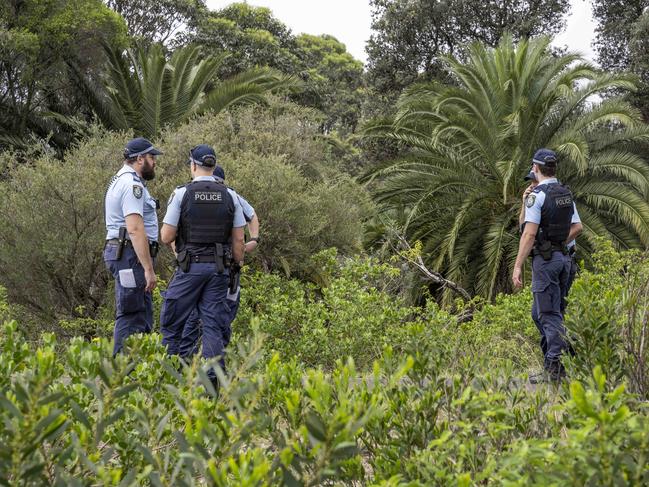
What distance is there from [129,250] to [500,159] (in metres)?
8.44

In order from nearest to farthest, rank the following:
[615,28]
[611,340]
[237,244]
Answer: [611,340] < [237,244] < [615,28]

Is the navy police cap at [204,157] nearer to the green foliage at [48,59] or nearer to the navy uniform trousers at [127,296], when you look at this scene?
the navy uniform trousers at [127,296]

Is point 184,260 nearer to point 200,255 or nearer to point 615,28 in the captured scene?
point 200,255

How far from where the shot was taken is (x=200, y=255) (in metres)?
4.99

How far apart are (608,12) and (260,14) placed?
Answer: 1320 cm

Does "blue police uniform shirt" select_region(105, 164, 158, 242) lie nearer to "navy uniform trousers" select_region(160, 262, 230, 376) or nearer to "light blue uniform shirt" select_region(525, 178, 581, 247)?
"navy uniform trousers" select_region(160, 262, 230, 376)

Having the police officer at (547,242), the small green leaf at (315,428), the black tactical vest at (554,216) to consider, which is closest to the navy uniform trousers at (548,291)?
the police officer at (547,242)

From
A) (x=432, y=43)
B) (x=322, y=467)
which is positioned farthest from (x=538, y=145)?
(x=322, y=467)

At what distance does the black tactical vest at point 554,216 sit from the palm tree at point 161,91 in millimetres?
9189

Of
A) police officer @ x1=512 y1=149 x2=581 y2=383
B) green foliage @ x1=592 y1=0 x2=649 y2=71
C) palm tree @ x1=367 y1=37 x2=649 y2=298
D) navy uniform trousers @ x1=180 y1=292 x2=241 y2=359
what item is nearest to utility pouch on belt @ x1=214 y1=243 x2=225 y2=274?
navy uniform trousers @ x1=180 y1=292 x2=241 y2=359

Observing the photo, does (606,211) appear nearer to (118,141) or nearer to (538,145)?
(538,145)

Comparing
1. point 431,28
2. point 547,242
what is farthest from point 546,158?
point 431,28

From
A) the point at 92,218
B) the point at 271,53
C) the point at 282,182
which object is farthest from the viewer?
the point at 271,53

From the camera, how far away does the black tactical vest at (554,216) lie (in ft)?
18.0
